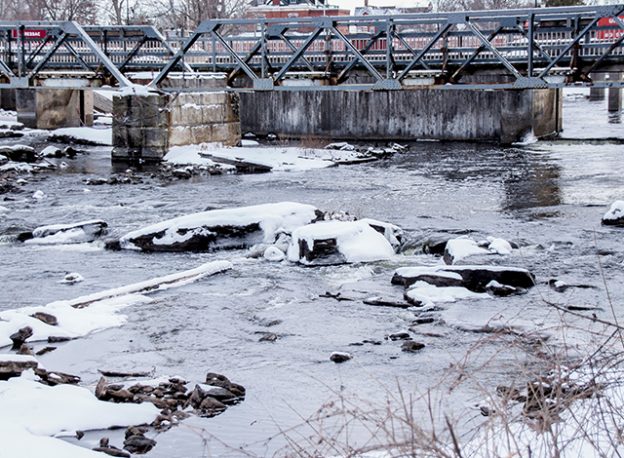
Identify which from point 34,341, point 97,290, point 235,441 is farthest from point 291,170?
point 235,441

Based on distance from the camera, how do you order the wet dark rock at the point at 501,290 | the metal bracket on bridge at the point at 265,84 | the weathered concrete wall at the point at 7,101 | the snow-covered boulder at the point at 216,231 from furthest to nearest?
the weathered concrete wall at the point at 7,101 < the metal bracket on bridge at the point at 265,84 < the snow-covered boulder at the point at 216,231 < the wet dark rock at the point at 501,290

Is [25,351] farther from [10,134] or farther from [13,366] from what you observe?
[10,134]

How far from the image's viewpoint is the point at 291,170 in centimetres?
2681

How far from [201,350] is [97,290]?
3.00 meters

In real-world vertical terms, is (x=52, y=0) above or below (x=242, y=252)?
above

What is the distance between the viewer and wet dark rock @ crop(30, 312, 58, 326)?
10.8m

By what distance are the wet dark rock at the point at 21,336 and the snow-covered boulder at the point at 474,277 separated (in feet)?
13.7

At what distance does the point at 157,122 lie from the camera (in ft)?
93.6

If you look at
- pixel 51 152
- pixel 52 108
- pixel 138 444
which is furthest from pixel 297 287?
pixel 52 108

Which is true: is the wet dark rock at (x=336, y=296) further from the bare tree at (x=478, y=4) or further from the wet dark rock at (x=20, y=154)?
the bare tree at (x=478, y=4)

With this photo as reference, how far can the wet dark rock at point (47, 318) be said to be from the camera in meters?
10.8

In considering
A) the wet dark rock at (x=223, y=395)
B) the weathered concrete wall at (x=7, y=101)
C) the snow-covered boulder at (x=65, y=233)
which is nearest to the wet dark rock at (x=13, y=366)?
the wet dark rock at (x=223, y=395)

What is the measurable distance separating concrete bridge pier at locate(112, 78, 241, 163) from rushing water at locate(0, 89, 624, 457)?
2846 millimetres

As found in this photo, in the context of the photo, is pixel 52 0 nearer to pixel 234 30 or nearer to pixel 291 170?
pixel 234 30
